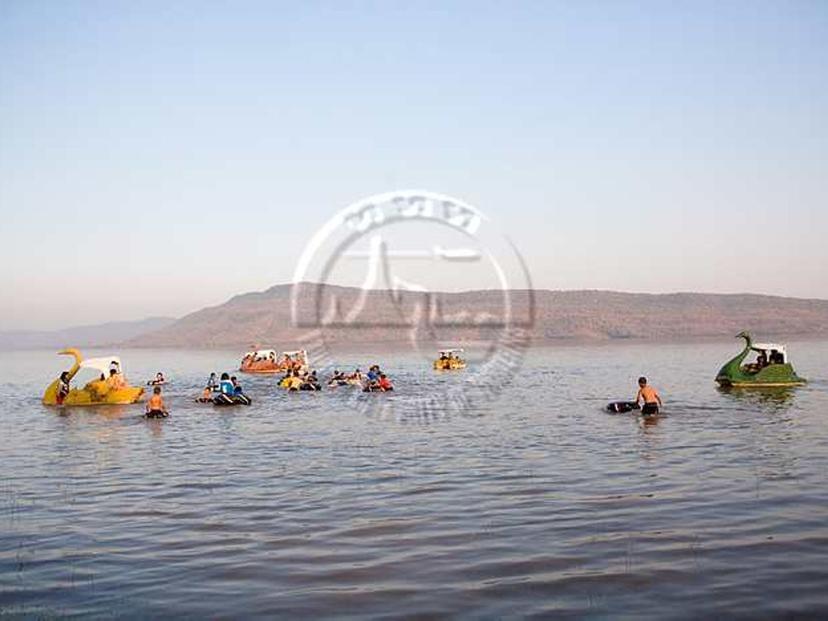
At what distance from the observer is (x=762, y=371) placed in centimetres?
4569

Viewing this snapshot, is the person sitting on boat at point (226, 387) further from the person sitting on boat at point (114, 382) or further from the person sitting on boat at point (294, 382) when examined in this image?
the person sitting on boat at point (294, 382)

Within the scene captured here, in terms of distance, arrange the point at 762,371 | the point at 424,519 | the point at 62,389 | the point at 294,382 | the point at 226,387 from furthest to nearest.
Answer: the point at 294,382, the point at 762,371, the point at 62,389, the point at 226,387, the point at 424,519

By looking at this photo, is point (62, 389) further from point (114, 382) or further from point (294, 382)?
point (294, 382)

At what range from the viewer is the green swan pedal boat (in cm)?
4562

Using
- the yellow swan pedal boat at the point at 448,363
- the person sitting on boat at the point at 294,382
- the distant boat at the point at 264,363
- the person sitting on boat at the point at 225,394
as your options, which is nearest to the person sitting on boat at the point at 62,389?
the person sitting on boat at the point at 225,394

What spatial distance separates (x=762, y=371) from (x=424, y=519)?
1339 inches

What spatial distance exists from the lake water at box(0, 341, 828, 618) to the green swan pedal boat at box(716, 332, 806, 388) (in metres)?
12.9

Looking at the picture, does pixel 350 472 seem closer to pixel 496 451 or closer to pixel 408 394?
pixel 496 451

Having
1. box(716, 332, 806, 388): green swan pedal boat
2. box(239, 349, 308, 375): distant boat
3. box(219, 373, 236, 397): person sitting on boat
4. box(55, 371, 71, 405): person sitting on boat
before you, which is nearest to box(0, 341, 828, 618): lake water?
box(219, 373, 236, 397): person sitting on boat

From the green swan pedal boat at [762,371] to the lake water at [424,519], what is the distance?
1294cm

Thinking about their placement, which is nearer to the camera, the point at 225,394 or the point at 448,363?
the point at 225,394

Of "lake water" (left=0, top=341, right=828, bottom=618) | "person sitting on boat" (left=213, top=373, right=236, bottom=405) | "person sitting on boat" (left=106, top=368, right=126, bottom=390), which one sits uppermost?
"person sitting on boat" (left=106, top=368, right=126, bottom=390)

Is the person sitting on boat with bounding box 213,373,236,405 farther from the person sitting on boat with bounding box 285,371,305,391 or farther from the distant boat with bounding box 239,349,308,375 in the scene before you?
the distant boat with bounding box 239,349,308,375

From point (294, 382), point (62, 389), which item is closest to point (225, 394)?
point (62, 389)
